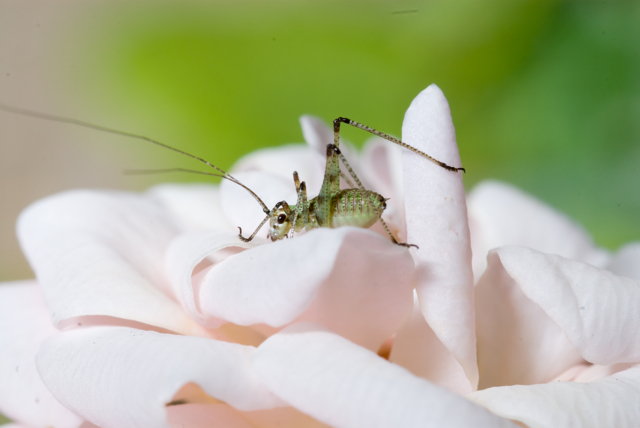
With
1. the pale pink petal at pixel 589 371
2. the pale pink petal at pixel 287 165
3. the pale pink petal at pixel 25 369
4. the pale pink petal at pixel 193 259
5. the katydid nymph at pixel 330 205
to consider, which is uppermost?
the pale pink petal at pixel 287 165

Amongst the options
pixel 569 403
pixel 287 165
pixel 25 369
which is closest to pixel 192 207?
pixel 287 165

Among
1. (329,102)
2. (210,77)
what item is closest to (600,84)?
(329,102)

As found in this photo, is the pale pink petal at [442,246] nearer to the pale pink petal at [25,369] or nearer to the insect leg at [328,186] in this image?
the insect leg at [328,186]

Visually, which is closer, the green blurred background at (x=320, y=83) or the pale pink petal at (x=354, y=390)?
the pale pink petal at (x=354, y=390)

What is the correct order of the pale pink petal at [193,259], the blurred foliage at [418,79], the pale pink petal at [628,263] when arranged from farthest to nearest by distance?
1. the blurred foliage at [418,79]
2. the pale pink petal at [628,263]
3. the pale pink petal at [193,259]

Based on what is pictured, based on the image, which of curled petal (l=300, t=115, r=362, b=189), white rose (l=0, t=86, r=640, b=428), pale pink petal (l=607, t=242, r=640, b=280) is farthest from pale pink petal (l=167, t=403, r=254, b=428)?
pale pink petal (l=607, t=242, r=640, b=280)

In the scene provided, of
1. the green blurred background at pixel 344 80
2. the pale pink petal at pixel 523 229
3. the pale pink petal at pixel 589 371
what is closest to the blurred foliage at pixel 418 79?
the green blurred background at pixel 344 80

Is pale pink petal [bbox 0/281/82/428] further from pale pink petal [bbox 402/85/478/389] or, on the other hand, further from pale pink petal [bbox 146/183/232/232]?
pale pink petal [bbox 402/85/478/389]

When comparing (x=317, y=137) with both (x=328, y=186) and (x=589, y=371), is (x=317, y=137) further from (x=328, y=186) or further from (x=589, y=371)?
(x=589, y=371)
